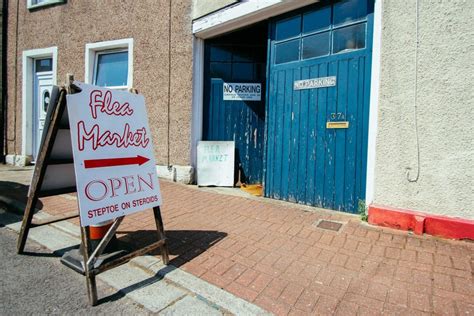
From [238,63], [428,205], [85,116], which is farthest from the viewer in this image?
[238,63]

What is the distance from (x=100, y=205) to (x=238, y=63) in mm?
4635

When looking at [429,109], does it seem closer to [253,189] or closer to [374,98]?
[374,98]

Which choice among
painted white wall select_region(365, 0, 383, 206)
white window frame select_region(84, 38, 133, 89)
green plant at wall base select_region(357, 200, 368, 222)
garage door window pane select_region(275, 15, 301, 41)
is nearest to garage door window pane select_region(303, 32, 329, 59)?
garage door window pane select_region(275, 15, 301, 41)

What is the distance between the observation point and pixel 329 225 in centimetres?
374

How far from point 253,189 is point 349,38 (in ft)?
10.0

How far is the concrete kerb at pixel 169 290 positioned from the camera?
2158 mm

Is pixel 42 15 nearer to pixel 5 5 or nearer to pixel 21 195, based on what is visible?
pixel 5 5

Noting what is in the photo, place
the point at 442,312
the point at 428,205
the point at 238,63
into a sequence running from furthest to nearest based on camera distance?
the point at 238,63 < the point at 428,205 < the point at 442,312

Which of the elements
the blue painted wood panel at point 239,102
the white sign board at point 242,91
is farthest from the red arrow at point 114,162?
the white sign board at point 242,91

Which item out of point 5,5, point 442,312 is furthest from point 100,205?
point 5,5

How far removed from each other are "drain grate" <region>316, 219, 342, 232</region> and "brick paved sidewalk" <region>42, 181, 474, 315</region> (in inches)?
3.6

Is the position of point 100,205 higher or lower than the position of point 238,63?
lower

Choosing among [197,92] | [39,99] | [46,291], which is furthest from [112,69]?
[46,291]

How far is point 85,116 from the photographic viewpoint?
7.79 feet
